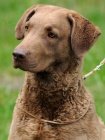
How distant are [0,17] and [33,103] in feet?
32.9

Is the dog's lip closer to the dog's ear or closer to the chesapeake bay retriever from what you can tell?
the chesapeake bay retriever

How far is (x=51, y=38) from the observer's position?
27.1 ft

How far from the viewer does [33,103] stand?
848cm

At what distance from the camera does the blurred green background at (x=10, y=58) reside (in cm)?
1175

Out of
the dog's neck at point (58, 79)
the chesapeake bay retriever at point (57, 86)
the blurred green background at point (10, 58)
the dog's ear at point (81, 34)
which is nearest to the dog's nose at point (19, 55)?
the chesapeake bay retriever at point (57, 86)

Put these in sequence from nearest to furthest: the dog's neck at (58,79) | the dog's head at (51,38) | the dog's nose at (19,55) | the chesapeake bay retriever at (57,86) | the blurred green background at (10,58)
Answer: the dog's nose at (19,55), the dog's head at (51,38), the chesapeake bay retriever at (57,86), the dog's neck at (58,79), the blurred green background at (10,58)

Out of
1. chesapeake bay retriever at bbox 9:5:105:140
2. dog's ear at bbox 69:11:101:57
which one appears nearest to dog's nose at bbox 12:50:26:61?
chesapeake bay retriever at bbox 9:5:105:140

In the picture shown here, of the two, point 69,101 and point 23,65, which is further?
point 69,101

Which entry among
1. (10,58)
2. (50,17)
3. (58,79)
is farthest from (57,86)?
(10,58)

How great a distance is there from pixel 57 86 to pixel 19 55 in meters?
0.74

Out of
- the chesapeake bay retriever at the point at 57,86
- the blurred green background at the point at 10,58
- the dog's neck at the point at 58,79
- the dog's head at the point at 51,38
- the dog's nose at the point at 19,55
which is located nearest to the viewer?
the dog's nose at the point at 19,55

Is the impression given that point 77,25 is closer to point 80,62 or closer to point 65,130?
point 80,62

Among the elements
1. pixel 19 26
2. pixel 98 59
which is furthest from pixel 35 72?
pixel 98 59

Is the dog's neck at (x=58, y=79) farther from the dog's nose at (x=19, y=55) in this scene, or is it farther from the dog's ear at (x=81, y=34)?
the dog's nose at (x=19, y=55)
